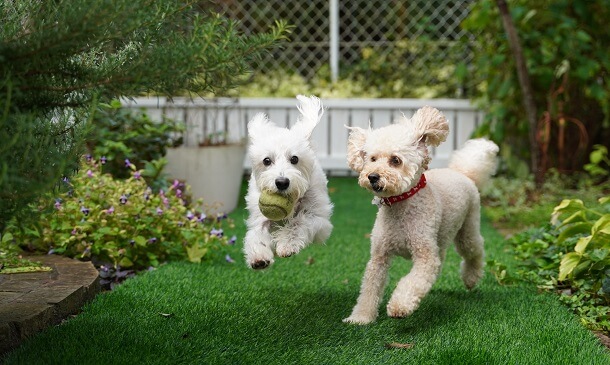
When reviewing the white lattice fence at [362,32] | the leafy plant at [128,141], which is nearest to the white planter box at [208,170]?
the leafy plant at [128,141]

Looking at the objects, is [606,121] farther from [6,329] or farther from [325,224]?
[6,329]

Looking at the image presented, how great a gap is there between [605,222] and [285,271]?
200 centimetres

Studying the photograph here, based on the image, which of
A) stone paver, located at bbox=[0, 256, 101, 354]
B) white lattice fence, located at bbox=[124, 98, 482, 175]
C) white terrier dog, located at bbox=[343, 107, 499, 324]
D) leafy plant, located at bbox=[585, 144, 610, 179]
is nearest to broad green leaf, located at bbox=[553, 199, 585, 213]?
white terrier dog, located at bbox=[343, 107, 499, 324]

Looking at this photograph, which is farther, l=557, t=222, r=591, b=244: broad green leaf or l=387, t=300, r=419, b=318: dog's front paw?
l=557, t=222, r=591, b=244: broad green leaf

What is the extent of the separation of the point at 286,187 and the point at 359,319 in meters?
0.76

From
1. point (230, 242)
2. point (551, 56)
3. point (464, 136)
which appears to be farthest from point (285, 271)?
point (464, 136)

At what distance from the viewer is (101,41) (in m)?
2.66

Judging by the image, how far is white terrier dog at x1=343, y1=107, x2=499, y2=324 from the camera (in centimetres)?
367

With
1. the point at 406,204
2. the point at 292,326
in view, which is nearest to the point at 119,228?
the point at 292,326

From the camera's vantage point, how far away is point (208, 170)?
7191mm

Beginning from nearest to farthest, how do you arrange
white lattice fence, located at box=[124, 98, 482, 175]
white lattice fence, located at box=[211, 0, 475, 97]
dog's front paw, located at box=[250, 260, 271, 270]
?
1. dog's front paw, located at box=[250, 260, 271, 270]
2. white lattice fence, located at box=[124, 98, 482, 175]
3. white lattice fence, located at box=[211, 0, 475, 97]

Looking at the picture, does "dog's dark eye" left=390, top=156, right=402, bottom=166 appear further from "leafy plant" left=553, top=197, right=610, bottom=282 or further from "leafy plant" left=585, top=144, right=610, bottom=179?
"leafy plant" left=585, top=144, right=610, bottom=179

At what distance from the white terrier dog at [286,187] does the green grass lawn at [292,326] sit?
374mm

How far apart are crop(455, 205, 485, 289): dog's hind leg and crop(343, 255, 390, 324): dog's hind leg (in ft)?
2.35
